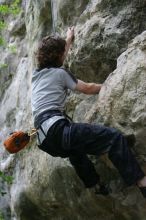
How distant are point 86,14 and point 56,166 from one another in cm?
262

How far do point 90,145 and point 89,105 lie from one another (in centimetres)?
123

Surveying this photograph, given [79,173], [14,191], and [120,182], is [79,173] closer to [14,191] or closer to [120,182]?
[120,182]

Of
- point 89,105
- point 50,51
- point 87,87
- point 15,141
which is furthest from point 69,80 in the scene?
point 15,141

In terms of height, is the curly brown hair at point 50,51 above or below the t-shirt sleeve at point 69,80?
above

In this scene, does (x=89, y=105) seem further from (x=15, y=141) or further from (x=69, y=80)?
(x=15, y=141)

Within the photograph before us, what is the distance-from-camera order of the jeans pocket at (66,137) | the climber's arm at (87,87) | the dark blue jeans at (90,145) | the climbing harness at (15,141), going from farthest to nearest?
1. the climbing harness at (15,141)
2. the climber's arm at (87,87)
3. the jeans pocket at (66,137)
4. the dark blue jeans at (90,145)

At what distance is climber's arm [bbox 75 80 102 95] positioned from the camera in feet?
19.6

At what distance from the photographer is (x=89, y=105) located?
6625 millimetres

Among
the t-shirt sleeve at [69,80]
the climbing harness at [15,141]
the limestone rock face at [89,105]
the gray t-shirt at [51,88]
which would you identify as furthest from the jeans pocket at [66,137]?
the climbing harness at [15,141]

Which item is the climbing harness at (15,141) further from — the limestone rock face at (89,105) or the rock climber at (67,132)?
the limestone rock face at (89,105)

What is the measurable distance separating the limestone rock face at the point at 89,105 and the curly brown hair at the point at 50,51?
78 cm

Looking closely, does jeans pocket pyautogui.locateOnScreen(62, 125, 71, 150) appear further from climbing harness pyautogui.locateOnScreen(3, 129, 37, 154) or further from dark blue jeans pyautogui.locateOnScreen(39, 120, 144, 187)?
climbing harness pyautogui.locateOnScreen(3, 129, 37, 154)

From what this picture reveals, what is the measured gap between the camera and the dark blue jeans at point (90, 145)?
→ 207 inches

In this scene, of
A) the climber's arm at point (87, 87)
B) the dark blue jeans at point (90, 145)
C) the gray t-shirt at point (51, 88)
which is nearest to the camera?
the dark blue jeans at point (90, 145)
